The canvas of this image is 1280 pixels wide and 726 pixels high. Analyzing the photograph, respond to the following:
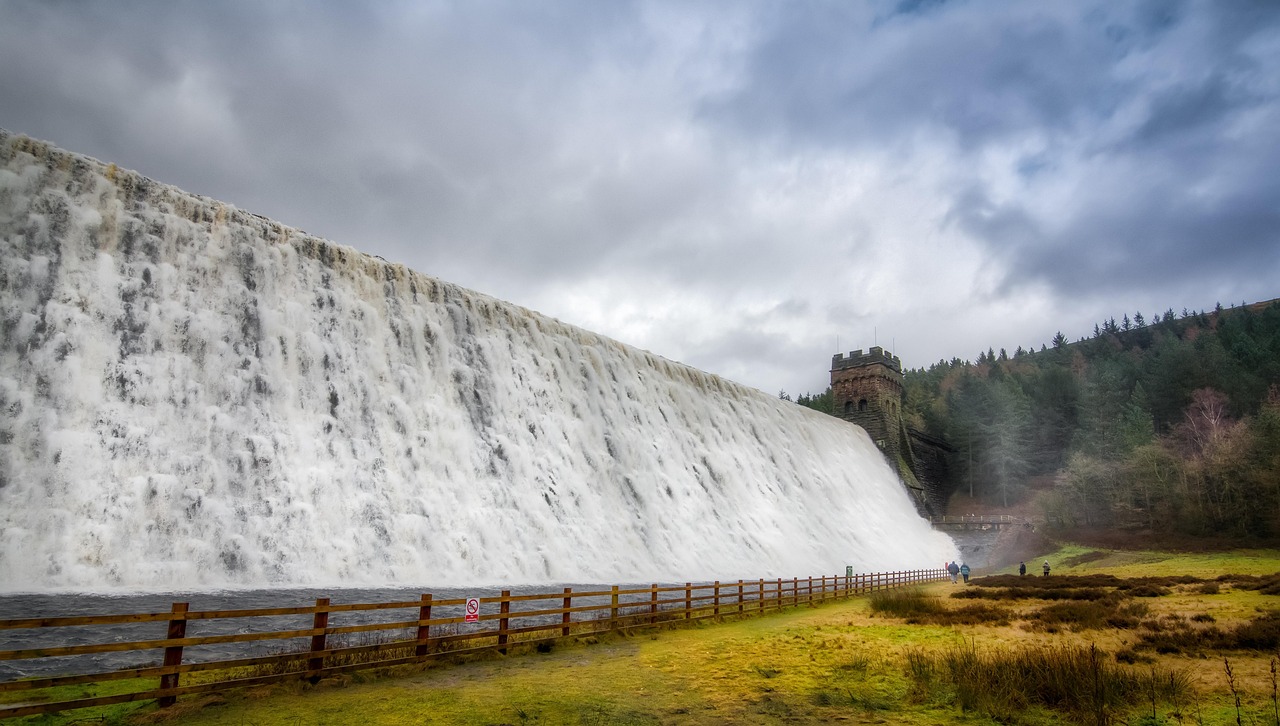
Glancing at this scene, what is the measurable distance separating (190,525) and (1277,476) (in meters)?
56.9

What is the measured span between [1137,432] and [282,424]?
65803 mm

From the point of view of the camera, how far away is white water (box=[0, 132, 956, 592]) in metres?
15.1

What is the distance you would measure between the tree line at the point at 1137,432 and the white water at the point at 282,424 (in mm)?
35523

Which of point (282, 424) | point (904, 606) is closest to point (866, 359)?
point (904, 606)

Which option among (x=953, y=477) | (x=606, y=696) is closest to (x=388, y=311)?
(x=606, y=696)

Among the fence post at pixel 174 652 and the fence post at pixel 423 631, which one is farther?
the fence post at pixel 423 631

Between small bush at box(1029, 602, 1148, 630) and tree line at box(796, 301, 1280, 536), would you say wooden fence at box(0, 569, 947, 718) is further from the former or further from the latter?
tree line at box(796, 301, 1280, 536)

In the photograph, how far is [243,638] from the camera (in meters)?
8.08

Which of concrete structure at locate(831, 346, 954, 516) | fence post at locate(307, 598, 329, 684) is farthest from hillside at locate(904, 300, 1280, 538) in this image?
fence post at locate(307, 598, 329, 684)

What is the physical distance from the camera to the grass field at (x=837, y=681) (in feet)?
24.0

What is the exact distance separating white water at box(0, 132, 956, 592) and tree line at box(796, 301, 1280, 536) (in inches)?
1399

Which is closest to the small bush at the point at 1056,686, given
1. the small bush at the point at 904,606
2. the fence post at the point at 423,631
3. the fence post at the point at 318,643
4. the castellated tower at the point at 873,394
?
the fence post at the point at 423,631

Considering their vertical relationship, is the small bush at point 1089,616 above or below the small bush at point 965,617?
above

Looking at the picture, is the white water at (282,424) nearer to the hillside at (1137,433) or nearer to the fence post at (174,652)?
the fence post at (174,652)
